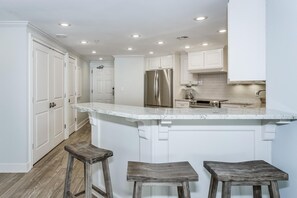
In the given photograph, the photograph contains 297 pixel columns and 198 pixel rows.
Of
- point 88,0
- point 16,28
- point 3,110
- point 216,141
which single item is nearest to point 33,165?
point 3,110

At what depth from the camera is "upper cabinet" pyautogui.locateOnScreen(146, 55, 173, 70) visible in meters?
6.30

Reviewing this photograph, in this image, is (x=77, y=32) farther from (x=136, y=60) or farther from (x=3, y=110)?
(x=136, y=60)

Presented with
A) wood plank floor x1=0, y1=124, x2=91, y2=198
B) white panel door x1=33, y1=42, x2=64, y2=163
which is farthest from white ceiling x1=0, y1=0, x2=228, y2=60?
wood plank floor x1=0, y1=124, x2=91, y2=198

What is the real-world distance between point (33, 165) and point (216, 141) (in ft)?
9.86

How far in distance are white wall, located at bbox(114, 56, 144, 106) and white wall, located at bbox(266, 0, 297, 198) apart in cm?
502

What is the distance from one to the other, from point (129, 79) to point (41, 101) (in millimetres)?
3226

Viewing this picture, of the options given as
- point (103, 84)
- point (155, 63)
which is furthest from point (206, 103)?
point (103, 84)

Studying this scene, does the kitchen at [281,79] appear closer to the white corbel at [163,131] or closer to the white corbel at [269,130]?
the white corbel at [269,130]

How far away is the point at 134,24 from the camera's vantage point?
11.0 feet

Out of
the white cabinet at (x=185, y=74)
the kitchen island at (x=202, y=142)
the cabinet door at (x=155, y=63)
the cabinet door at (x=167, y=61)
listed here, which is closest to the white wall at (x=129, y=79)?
the cabinet door at (x=155, y=63)

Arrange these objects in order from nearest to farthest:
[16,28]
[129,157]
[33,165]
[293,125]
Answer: [293,125] → [129,157] → [16,28] → [33,165]

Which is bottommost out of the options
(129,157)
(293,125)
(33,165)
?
(33,165)

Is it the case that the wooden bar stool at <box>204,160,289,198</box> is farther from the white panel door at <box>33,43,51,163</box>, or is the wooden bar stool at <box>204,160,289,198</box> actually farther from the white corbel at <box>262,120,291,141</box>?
the white panel door at <box>33,43,51,163</box>

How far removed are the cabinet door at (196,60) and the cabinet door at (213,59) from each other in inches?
4.3
